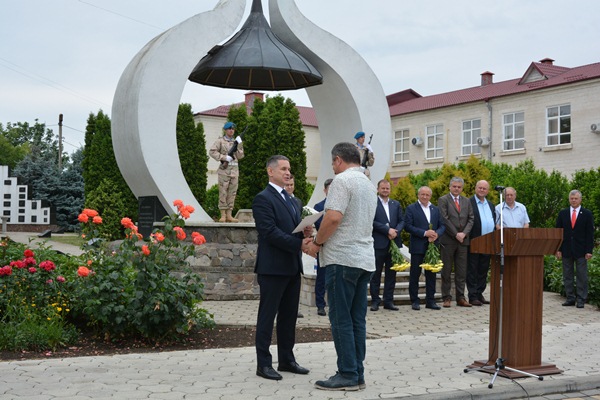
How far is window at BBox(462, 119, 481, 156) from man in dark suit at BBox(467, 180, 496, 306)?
2580cm

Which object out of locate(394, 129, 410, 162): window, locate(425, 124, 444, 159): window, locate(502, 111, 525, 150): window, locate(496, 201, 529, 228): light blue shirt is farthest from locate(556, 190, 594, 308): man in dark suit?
locate(394, 129, 410, 162): window

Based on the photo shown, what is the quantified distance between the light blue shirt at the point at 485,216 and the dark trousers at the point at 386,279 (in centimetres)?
163

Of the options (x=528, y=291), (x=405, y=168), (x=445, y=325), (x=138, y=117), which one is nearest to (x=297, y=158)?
(x=138, y=117)

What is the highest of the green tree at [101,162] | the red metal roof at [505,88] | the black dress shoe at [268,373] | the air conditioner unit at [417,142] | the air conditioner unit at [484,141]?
the red metal roof at [505,88]

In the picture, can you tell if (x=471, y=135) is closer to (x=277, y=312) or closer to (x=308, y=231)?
(x=277, y=312)

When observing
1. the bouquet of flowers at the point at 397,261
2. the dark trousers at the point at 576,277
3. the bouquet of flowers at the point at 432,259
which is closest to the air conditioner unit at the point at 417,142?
the dark trousers at the point at 576,277

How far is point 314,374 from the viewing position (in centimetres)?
631

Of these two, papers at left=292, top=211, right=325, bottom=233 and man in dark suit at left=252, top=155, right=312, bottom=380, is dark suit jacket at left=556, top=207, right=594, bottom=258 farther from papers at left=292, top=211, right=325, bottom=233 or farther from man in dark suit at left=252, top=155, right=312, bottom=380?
papers at left=292, top=211, right=325, bottom=233

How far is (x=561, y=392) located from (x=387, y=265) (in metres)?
4.92

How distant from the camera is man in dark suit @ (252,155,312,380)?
610 cm

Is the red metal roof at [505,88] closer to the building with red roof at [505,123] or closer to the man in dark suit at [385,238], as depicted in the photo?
the building with red roof at [505,123]

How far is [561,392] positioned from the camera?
6008 millimetres

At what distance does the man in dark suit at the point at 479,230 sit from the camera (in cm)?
1145

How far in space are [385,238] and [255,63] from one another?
3727 mm
